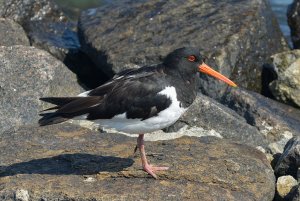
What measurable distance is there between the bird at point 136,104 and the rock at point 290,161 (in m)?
1.36

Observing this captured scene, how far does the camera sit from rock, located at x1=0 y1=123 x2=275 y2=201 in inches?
227

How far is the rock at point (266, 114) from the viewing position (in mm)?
7891

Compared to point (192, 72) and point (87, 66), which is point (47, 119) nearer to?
point (192, 72)

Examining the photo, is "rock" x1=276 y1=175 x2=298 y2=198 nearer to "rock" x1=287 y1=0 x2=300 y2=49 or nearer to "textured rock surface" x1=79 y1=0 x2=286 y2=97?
"textured rock surface" x1=79 y1=0 x2=286 y2=97

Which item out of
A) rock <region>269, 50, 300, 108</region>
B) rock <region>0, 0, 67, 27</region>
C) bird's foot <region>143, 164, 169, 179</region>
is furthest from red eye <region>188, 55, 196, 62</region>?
rock <region>0, 0, 67, 27</region>

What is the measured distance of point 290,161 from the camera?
682 cm

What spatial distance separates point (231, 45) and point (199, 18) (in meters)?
0.86

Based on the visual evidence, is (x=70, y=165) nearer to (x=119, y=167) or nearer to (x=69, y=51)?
(x=119, y=167)

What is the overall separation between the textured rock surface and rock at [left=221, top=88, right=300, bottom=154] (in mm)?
389

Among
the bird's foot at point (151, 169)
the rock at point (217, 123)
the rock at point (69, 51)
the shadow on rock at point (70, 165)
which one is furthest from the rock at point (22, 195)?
the rock at point (69, 51)

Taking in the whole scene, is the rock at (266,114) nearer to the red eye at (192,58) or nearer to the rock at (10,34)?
the red eye at (192,58)

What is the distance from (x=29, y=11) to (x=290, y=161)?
629 centimetres

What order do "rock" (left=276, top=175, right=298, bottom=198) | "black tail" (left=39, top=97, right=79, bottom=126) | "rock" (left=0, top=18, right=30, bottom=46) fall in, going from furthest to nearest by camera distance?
"rock" (left=0, top=18, right=30, bottom=46), "rock" (left=276, top=175, right=298, bottom=198), "black tail" (left=39, top=97, right=79, bottom=126)

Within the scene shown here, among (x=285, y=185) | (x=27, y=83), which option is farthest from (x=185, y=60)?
(x=27, y=83)
